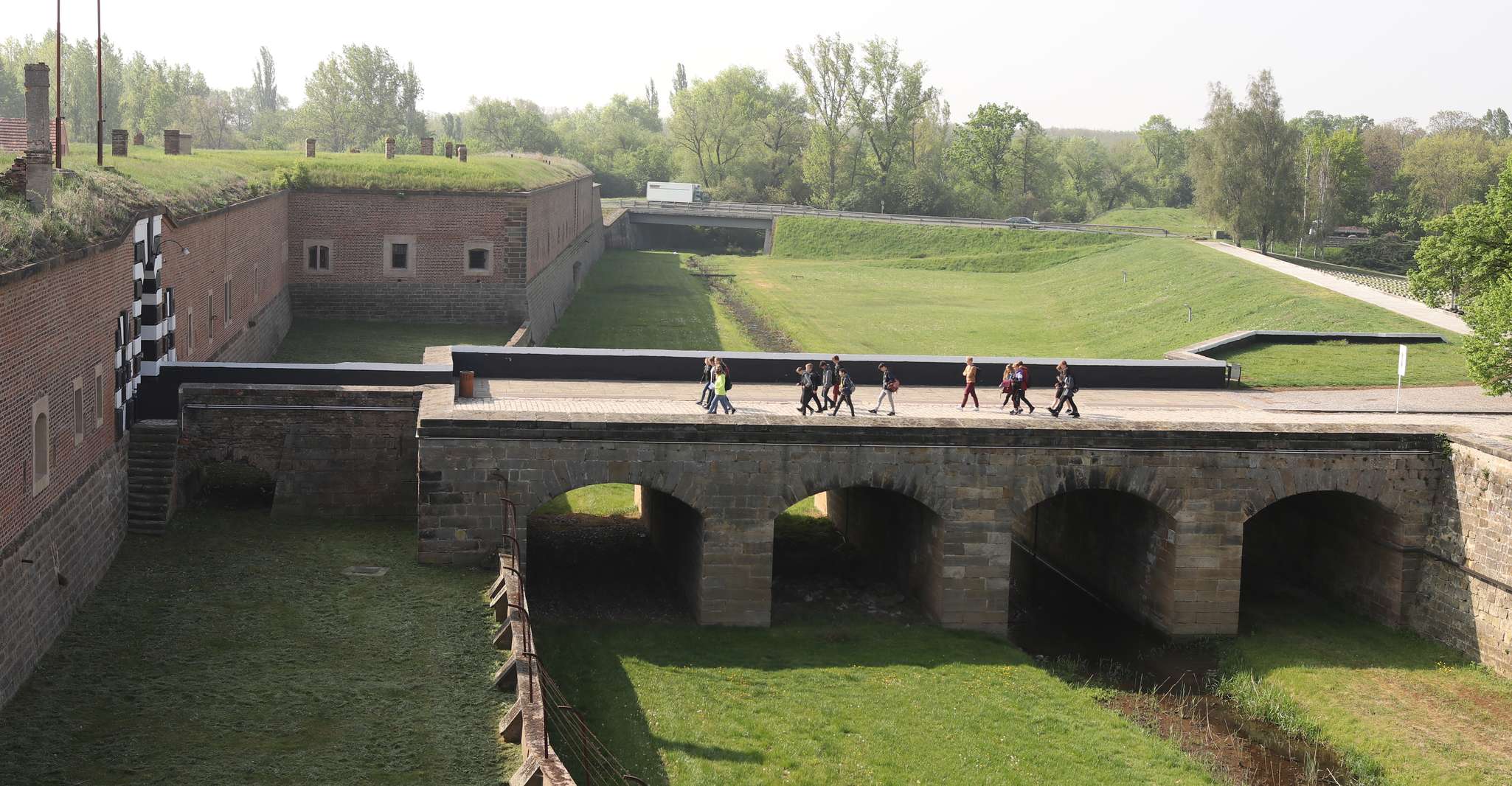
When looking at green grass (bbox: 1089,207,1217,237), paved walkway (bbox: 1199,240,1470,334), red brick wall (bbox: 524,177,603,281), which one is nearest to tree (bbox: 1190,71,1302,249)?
paved walkway (bbox: 1199,240,1470,334)

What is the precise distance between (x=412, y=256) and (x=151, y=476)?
2224 centimetres

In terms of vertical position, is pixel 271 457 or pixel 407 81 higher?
pixel 407 81

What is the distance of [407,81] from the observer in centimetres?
14525

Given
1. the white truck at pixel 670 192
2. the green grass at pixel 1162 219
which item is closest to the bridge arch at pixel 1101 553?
the green grass at pixel 1162 219

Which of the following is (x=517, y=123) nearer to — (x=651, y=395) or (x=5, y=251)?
(x=651, y=395)

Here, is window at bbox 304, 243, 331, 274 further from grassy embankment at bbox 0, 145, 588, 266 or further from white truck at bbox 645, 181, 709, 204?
white truck at bbox 645, 181, 709, 204

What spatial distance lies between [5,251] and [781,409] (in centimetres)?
1456

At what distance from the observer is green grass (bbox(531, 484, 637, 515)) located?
34.2m

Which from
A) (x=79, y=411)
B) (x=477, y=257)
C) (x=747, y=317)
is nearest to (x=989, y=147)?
(x=747, y=317)

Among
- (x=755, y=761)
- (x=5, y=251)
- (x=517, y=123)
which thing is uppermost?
(x=517, y=123)

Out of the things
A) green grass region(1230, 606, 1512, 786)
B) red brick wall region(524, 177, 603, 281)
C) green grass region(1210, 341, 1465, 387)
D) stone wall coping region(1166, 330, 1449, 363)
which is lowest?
green grass region(1230, 606, 1512, 786)

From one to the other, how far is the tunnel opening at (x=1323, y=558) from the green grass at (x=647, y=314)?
965 inches

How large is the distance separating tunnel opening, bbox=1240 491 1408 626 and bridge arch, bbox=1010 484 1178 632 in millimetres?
2002

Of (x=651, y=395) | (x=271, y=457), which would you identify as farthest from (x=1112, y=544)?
(x=271, y=457)
